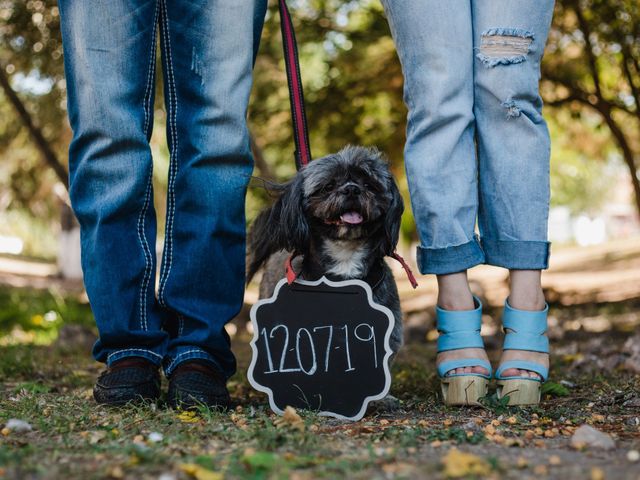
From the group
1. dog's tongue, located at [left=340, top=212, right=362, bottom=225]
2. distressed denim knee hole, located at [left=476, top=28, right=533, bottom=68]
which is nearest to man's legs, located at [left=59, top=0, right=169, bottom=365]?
dog's tongue, located at [left=340, top=212, right=362, bottom=225]

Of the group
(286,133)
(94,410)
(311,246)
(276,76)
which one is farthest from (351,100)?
(94,410)

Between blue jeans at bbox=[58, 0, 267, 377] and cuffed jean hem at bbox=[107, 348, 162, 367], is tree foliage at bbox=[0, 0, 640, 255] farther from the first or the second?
cuffed jean hem at bbox=[107, 348, 162, 367]

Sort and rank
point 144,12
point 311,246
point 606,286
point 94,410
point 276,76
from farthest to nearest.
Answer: point 606,286, point 276,76, point 311,246, point 144,12, point 94,410

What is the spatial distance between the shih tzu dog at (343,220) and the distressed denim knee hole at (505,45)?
0.57m

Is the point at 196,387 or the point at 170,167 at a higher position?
the point at 170,167

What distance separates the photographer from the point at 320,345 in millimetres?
2502

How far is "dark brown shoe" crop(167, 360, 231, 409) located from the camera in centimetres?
243

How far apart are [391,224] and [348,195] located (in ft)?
0.70

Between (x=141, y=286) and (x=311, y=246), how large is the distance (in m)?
0.64

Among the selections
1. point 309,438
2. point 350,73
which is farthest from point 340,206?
point 350,73

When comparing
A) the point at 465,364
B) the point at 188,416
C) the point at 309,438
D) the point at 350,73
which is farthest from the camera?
the point at 350,73

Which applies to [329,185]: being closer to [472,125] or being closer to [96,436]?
[472,125]

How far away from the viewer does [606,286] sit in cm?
933

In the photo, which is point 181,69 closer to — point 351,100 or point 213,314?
point 213,314
